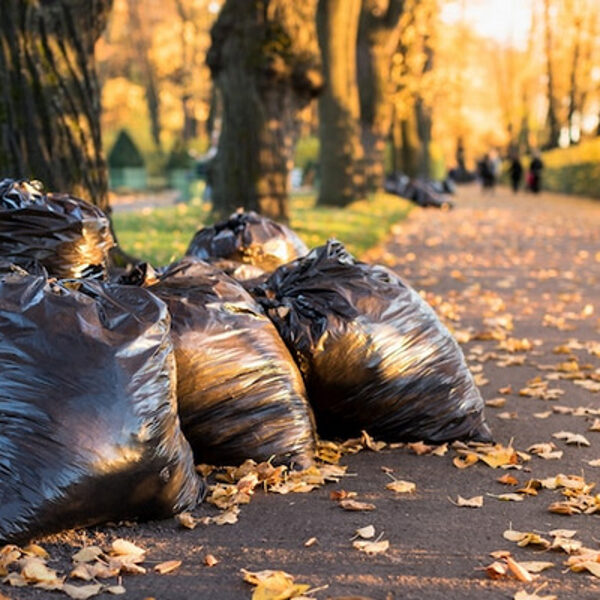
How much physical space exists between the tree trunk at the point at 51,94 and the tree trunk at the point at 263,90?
502 centimetres

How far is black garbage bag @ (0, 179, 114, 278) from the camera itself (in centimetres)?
453

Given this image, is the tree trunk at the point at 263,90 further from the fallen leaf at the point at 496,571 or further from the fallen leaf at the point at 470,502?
the fallen leaf at the point at 496,571

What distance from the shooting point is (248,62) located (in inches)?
492

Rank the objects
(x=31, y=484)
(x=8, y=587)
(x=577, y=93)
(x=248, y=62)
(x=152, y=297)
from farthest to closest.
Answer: (x=577, y=93)
(x=248, y=62)
(x=152, y=297)
(x=31, y=484)
(x=8, y=587)

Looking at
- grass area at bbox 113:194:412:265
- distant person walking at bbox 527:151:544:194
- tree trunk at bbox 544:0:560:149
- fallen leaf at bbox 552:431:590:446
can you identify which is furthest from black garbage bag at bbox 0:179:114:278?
tree trunk at bbox 544:0:560:149

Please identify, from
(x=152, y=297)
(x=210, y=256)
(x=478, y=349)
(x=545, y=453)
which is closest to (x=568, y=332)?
(x=478, y=349)

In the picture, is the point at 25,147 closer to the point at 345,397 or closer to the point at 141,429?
the point at 345,397

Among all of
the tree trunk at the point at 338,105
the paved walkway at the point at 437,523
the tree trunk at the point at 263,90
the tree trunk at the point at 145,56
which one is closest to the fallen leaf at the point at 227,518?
the paved walkway at the point at 437,523

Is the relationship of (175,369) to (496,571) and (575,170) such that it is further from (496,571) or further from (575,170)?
(575,170)

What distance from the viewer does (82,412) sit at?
3354mm

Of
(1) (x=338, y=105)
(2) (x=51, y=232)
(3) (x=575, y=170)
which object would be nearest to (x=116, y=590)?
(2) (x=51, y=232)

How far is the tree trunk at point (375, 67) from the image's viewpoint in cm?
2606

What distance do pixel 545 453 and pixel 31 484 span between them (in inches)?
90.8

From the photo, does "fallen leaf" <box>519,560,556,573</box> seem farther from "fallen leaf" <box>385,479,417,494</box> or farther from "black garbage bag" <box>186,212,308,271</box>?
"black garbage bag" <box>186,212,308,271</box>
